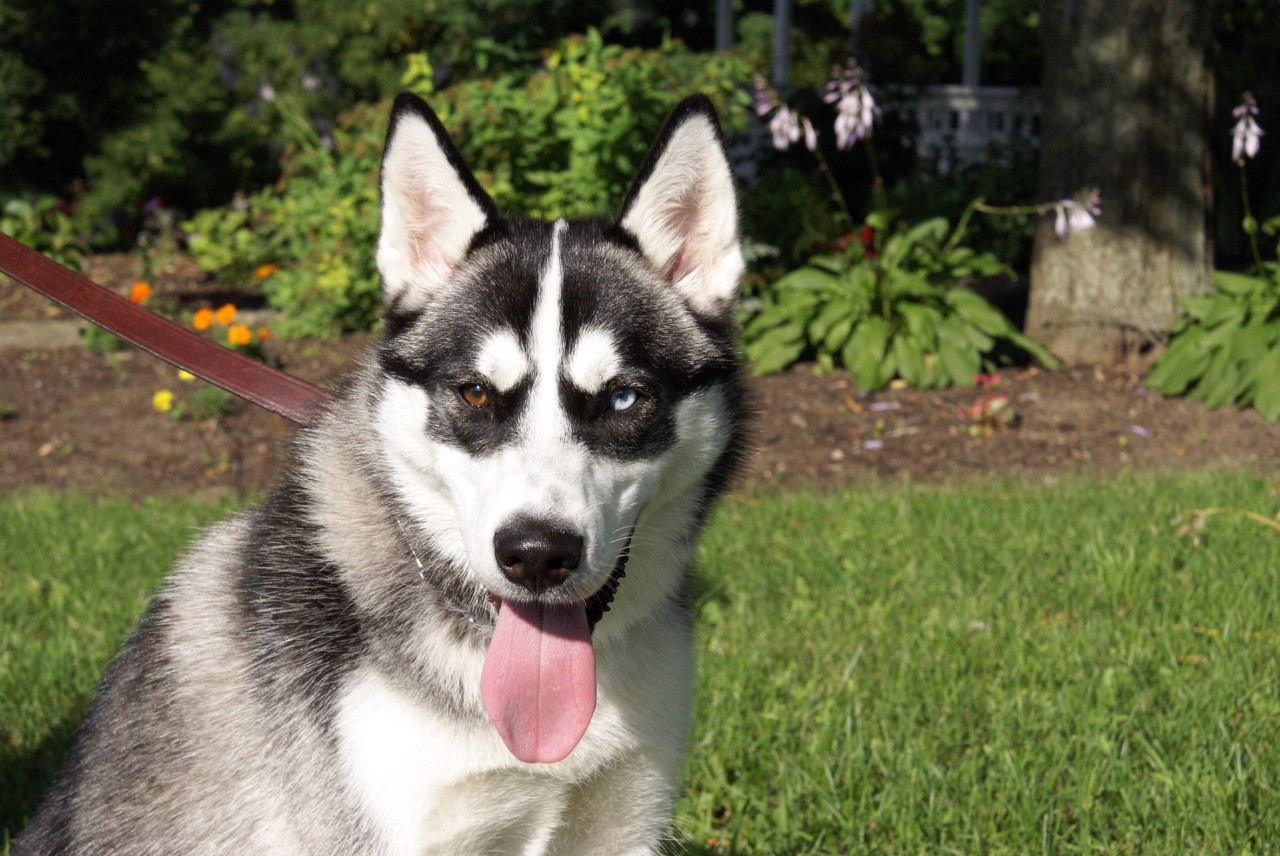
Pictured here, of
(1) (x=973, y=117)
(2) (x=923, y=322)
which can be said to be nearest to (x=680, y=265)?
(2) (x=923, y=322)

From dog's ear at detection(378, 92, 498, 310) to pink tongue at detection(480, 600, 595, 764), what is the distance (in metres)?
0.80

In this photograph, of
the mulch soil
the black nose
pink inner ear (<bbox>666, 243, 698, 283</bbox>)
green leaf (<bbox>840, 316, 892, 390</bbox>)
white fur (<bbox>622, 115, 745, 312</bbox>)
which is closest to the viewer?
the black nose

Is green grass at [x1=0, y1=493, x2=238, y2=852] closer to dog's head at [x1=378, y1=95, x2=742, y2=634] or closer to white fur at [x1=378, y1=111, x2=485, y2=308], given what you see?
white fur at [x1=378, y1=111, x2=485, y2=308]

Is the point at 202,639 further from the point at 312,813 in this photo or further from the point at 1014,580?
the point at 1014,580

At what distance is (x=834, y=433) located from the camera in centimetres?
728

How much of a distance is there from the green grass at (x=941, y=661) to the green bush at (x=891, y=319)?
1.76 meters

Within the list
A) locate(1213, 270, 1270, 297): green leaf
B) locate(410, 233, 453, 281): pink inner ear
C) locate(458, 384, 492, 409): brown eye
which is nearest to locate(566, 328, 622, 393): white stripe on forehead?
locate(458, 384, 492, 409): brown eye

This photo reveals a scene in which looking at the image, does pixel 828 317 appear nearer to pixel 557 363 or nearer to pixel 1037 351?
pixel 1037 351

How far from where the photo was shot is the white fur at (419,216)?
2637 mm

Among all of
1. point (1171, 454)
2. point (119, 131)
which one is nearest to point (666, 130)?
point (1171, 454)

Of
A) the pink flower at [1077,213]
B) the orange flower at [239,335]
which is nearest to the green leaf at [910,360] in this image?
the pink flower at [1077,213]

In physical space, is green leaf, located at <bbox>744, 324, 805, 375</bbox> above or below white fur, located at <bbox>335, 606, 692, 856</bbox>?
below

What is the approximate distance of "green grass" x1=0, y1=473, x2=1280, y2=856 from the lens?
132 inches

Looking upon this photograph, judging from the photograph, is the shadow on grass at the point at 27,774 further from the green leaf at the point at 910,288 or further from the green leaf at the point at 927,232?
the green leaf at the point at 927,232
